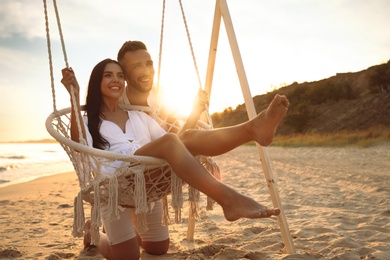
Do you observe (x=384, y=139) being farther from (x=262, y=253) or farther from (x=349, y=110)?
(x=349, y=110)

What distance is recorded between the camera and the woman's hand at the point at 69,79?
72.4 inches

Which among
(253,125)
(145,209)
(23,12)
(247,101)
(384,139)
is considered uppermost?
(23,12)

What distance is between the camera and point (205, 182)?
60.6 inches

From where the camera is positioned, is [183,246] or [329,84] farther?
[329,84]

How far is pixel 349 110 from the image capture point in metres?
22.0

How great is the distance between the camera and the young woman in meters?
1.54

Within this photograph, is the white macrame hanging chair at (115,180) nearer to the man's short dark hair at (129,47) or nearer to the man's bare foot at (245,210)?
the man's bare foot at (245,210)

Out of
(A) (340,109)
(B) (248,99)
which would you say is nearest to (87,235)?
(B) (248,99)

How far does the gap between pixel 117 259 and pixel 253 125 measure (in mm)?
986

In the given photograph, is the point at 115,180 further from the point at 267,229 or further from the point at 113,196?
the point at 267,229

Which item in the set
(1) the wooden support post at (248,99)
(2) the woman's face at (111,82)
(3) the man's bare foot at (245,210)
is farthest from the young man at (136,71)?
(3) the man's bare foot at (245,210)

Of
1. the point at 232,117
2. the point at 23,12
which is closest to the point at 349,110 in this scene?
the point at 232,117

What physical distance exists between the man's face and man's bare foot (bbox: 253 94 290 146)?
35.0 inches

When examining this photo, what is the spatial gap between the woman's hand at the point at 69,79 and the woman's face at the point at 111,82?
0.26 metres
